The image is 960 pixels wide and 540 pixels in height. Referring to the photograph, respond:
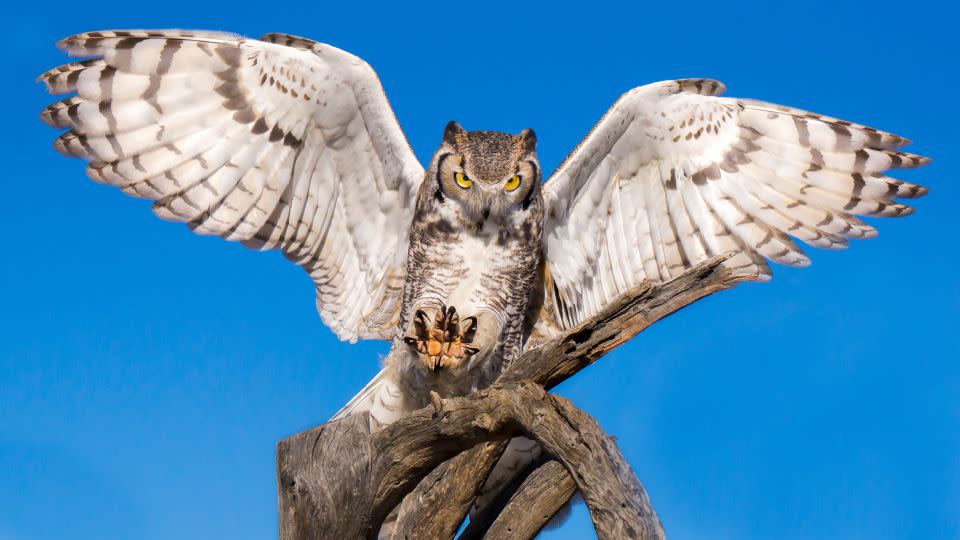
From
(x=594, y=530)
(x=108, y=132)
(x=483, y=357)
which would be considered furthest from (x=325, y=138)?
(x=594, y=530)

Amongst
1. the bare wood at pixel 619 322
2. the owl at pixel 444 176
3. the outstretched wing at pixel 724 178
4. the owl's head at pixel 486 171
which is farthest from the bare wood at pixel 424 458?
the outstretched wing at pixel 724 178

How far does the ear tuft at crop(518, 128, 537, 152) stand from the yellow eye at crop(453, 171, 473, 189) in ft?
1.19

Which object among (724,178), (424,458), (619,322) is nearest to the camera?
(619,322)

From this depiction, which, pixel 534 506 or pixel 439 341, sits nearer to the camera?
pixel 534 506

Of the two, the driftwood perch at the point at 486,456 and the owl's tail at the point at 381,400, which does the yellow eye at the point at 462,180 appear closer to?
the owl's tail at the point at 381,400

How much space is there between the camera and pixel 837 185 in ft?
17.8

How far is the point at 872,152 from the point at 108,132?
4004 millimetres

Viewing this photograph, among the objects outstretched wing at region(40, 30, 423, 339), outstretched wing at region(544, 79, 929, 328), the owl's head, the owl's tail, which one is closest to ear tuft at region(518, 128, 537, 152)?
the owl's head

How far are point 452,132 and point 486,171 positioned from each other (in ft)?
1.12

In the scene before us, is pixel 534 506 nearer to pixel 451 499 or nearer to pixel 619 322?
pixel 451 499

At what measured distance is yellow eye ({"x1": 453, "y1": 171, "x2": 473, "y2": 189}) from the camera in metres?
5.21

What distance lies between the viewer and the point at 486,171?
203 inches

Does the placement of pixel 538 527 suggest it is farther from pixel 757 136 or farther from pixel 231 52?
pixel 231 52

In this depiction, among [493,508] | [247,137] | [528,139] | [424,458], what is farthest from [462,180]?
[424,458]
